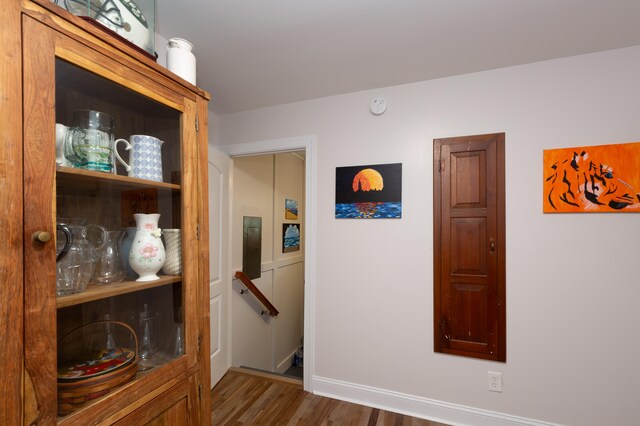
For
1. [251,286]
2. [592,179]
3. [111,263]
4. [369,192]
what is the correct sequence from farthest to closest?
1. [251,286]
2. [369,192]
3. [592,179]
4. [111,263]

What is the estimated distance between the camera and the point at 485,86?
2012mm

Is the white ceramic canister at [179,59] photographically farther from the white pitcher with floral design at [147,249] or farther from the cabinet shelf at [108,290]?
the cabinet shelf at [108,290]

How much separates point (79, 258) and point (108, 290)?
5.4 inches

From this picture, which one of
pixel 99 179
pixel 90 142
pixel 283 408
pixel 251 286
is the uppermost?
pixel 90 142

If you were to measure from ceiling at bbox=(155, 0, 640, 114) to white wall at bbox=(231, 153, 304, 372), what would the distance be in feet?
3.99

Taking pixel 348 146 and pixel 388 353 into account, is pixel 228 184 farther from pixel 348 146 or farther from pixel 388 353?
pixel 388 353

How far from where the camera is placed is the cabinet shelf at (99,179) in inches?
33.5

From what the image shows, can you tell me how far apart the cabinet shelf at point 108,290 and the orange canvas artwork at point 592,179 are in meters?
2.15

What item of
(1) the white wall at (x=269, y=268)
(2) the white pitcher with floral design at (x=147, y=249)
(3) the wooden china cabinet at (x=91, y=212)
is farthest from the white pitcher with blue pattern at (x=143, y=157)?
(1) the white wall at (x=269, y=268)

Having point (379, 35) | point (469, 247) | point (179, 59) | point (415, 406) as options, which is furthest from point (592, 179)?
point (179, 59)

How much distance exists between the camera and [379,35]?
1.64 metres

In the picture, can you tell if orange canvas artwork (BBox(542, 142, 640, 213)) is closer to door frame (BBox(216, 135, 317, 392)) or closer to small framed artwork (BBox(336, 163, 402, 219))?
small framed artwork (BBox(336, 163, 402, 219))

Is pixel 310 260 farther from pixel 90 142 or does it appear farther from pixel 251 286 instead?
pixel 90 142

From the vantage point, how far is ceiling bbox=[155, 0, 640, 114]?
4.68 feet
